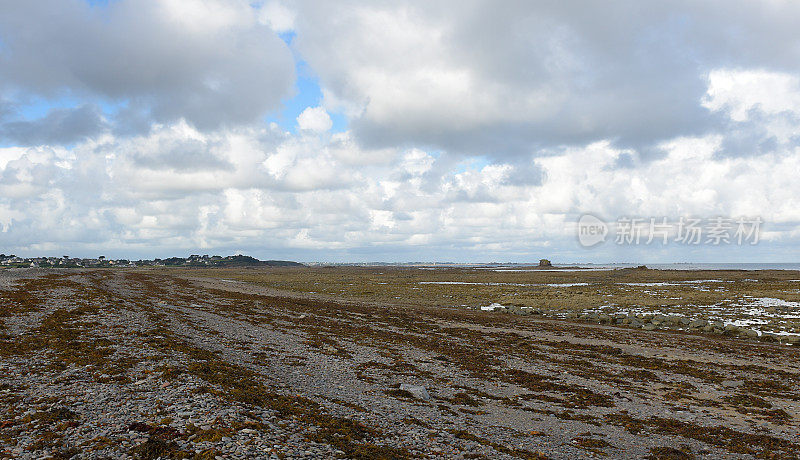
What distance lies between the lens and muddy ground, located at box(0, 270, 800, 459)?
10727mm

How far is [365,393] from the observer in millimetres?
16438

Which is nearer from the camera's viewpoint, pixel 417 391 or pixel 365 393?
pixel 365 393

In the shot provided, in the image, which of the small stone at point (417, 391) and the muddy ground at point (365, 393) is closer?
the muddy ground at point (365, 393)

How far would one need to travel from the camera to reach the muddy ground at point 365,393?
35.2 ft

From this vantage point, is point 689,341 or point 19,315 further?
point 689,341

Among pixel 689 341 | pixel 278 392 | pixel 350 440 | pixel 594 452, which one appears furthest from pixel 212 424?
pixel 689 341

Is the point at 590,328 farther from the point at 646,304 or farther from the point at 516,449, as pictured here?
the point at 516,449

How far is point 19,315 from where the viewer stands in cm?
2814

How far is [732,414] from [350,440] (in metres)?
15.1

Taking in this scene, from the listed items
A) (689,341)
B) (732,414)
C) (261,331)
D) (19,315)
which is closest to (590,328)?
(689,341)

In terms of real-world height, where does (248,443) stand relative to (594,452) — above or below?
above

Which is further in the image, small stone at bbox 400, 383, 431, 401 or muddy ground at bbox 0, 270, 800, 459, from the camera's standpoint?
small stone at bbox 400, 383, 431, 401

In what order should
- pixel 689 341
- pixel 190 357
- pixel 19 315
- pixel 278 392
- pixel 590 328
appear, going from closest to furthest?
pixel 278 392
pixel 190 357
pixel 19 315
pixel 689 341
pixel 590 328

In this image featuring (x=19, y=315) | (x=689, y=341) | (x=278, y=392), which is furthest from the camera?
(x=689, y=341)
